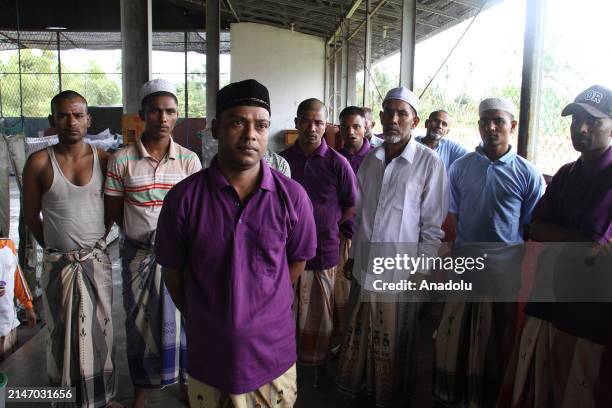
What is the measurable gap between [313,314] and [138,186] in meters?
1.56

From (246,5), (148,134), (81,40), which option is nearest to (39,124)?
(81,40)

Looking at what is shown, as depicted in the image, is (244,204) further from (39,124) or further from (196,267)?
(39,124)

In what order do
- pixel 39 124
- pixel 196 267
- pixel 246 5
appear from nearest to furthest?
pixel 196 267 → pixel 246 5 → pixel 39 124

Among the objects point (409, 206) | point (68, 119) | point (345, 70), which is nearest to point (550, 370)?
point (409, 206)

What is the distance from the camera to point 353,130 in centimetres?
416

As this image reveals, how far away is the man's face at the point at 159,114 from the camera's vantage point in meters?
2.82

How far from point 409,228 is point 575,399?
1209 millimetres

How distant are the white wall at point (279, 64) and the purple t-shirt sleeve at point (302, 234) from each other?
670 inches

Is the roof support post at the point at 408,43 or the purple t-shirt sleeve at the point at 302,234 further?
the roof support post at the point at 408,43

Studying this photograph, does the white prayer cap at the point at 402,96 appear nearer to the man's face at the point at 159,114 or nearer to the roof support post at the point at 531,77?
the roof support post at the point at 531,77

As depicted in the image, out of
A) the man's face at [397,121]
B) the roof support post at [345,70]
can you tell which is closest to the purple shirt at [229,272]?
the man's face at [397,121]

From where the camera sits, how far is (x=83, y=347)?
2.78 meters

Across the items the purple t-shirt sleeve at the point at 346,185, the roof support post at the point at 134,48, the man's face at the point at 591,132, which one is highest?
the roof support post at the point at 134,48

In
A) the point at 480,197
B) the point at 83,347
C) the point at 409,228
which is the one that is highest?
the point at 480,197
